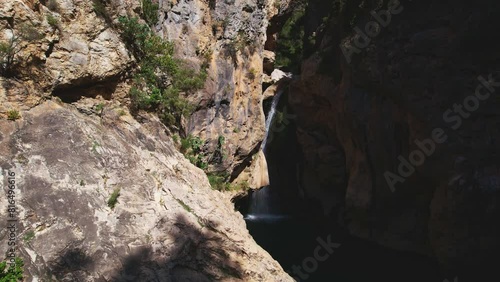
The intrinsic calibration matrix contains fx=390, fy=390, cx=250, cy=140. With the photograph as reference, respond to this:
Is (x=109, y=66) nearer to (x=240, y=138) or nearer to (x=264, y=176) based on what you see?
(x=240, y=138)

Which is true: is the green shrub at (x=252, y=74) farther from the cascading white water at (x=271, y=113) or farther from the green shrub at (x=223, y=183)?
the cascading white water at (x=271, y=113)

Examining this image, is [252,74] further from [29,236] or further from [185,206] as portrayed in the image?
[29,236]

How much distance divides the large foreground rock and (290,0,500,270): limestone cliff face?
8.52 meters

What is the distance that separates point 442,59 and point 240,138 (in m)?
6.82

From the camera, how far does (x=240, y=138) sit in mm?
11320

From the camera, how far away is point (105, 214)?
4.94 m

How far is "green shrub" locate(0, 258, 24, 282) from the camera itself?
13.1ft

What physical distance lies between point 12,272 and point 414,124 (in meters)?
11.9

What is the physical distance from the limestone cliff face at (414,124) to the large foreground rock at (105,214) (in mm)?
8521

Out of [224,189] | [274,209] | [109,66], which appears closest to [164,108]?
[109,66]

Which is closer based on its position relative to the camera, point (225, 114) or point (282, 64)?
point (225, 114)

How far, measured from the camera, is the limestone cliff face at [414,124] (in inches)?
452

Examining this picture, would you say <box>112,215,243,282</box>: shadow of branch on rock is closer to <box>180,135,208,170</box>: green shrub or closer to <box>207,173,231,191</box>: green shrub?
<box>180,135,208,170</box>: green shrub

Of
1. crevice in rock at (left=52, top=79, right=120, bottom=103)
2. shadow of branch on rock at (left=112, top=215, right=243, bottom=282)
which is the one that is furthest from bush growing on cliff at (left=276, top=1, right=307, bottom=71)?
shadow of branch on rock at (left=112, top=215, right=243, bottom=282)
